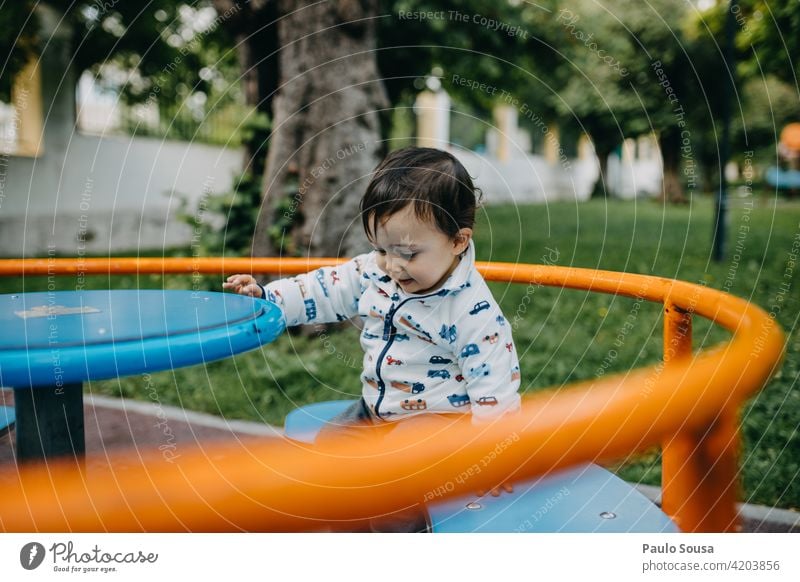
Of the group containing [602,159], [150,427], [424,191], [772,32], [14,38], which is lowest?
[150,427]

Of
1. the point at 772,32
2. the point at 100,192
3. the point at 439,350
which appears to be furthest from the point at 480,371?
the point at 100,192

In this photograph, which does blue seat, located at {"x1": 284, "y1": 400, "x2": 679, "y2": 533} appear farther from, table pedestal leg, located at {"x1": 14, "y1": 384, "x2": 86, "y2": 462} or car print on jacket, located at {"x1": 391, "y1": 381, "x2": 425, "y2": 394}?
table pedestal leg, located at {"x1": 14, "y1": 384, "x2": 86, "y2": 462}

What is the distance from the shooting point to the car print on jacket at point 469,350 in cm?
153

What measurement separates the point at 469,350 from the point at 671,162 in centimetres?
1766

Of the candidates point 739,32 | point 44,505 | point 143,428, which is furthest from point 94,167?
point 44,505

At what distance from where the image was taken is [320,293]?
186 cm

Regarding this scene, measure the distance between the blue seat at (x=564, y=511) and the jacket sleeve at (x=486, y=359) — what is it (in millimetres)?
173

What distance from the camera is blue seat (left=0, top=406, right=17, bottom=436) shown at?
163 cm

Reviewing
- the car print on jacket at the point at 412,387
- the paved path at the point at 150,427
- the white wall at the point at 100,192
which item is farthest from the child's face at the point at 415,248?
the white wall at the point at 100,192

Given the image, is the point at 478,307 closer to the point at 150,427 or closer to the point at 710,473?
the point at 710,473

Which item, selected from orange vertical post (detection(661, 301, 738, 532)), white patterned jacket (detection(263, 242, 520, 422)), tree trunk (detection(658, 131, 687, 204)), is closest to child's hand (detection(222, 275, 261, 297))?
white patterned jacket (detection(263, 242, 520, 422))

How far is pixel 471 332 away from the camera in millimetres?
1556
